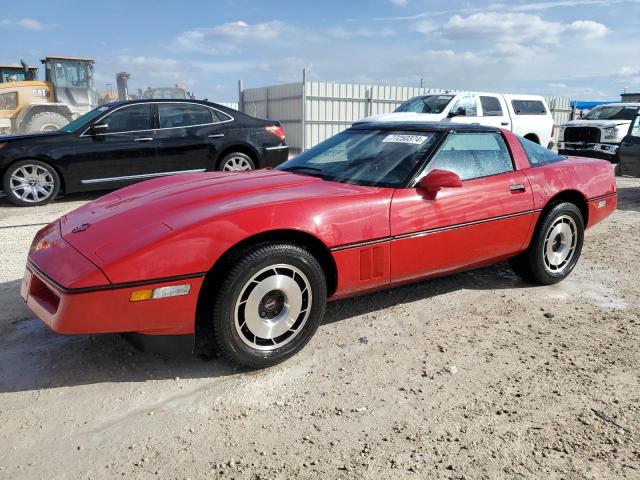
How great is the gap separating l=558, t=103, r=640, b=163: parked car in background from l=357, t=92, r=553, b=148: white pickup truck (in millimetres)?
1614

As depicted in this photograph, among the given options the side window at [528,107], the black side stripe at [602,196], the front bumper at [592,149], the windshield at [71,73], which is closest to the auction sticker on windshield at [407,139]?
the black side stripe at [602,196]

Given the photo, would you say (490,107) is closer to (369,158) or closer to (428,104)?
(428,104)

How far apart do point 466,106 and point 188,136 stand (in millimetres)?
6349

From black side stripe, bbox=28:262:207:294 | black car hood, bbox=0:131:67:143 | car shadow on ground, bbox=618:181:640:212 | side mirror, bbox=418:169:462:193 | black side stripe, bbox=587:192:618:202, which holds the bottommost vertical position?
car shadow on ground, bbox=618:181:640:212

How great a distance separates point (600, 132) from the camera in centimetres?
1320

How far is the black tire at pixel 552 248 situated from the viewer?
399cm

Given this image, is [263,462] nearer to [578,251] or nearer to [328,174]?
[328,174]

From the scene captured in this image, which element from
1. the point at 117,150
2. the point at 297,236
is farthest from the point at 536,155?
the point at 117,150

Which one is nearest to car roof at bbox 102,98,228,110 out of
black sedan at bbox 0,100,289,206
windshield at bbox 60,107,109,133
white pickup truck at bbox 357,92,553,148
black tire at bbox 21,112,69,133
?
black sedan at bbox 0,100,289,206

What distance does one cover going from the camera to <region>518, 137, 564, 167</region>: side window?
4.04 meters

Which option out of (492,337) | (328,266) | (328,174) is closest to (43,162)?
(328,174)

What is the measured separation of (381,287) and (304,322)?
1.93 feet

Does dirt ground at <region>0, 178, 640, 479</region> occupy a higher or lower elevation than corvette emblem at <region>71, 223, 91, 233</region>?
lower

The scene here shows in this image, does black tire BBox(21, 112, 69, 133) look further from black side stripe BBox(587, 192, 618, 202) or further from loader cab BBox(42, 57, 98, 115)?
black side stripe BBox(587, 192, 618, 202)
